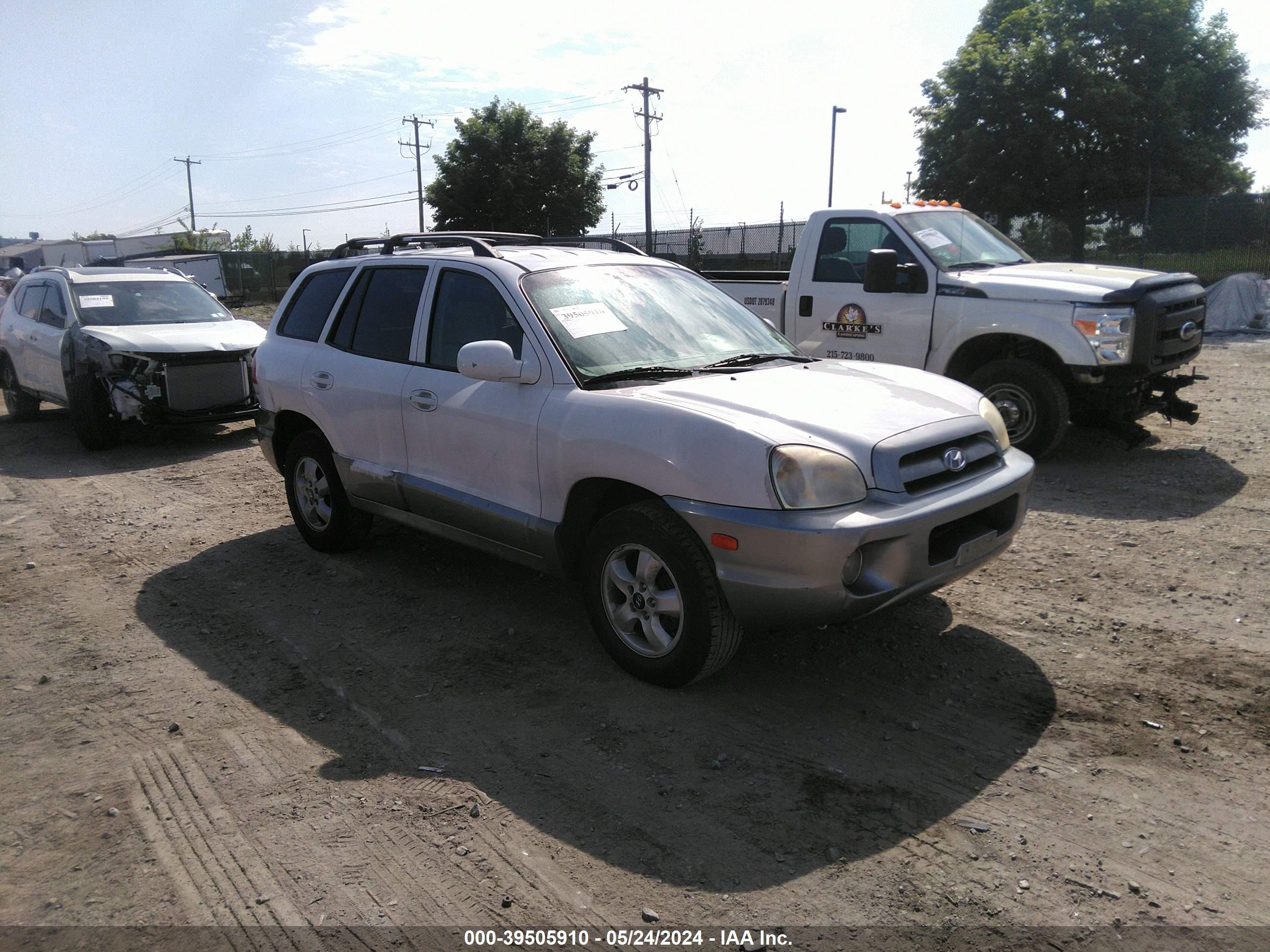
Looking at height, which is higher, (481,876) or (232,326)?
(232,326)

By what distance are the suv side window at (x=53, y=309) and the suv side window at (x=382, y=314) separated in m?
6.26

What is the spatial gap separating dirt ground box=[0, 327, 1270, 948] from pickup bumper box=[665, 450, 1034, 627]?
1.77 feet

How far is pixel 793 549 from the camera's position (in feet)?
10.6

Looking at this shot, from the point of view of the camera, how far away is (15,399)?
453 inches

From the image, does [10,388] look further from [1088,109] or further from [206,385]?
[1088,109]

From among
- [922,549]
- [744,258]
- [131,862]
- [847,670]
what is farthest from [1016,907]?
[744,258]

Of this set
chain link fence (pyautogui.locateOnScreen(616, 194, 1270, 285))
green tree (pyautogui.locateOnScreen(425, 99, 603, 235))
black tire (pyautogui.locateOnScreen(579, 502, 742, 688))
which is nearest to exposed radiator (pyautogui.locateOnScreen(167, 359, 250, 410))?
black tire (pyautogui.locateOnScreen(579, 502, 742, 688))

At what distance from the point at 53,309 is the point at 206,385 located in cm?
258

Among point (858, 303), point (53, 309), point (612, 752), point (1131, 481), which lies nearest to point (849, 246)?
point (858, 303)

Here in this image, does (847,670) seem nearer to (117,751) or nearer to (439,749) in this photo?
(439,749)

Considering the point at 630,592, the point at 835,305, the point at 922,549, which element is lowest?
the point at 630,592

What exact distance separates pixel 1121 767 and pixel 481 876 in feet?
7.38

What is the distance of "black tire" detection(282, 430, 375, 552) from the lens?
218 inches

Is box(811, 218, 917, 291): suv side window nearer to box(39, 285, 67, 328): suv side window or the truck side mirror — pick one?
the truck side mirror
